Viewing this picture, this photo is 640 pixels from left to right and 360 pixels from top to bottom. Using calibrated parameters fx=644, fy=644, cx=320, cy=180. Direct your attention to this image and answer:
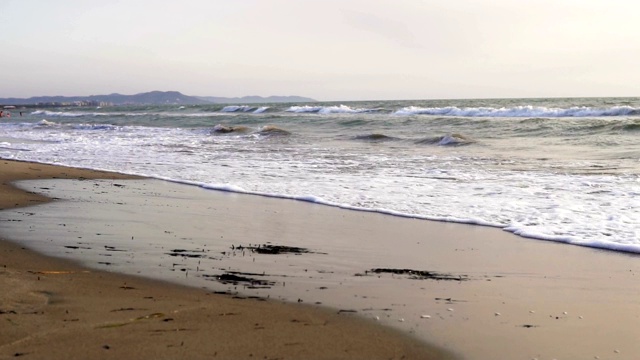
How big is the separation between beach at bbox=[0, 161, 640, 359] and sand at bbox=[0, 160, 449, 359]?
1 centimetres

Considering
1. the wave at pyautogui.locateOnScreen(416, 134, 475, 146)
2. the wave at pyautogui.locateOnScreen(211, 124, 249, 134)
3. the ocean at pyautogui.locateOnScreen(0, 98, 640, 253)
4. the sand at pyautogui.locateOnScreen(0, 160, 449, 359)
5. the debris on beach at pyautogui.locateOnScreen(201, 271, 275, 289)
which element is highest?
the sand at pyautogui.locateOnScreen(0, 160, 449, 359)

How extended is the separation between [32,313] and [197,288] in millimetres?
1071

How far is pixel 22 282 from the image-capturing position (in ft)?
13.1

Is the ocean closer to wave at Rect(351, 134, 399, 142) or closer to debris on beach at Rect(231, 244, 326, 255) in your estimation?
wave at Rect(351, 134, 399, 142)

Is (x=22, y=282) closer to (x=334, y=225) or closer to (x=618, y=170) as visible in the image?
(x=334, y=225)

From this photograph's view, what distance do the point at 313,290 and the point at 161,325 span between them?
1205 mm

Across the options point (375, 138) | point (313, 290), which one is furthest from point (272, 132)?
point (313, 290)

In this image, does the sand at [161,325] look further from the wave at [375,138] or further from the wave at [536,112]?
the wave at [536,112]

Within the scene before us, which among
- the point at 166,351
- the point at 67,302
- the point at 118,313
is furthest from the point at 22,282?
the point at 166,351

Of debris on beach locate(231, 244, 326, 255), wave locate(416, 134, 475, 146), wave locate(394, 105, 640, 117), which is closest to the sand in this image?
debris on beach locate(231, 244, 326, 255)

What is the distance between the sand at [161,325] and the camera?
3.03 meters

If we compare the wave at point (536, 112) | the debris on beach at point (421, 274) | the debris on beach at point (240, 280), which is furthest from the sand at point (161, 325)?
the wave at point (536, 112)

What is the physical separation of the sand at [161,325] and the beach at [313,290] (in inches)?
0.4

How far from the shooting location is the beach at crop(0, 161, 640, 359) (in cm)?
324
